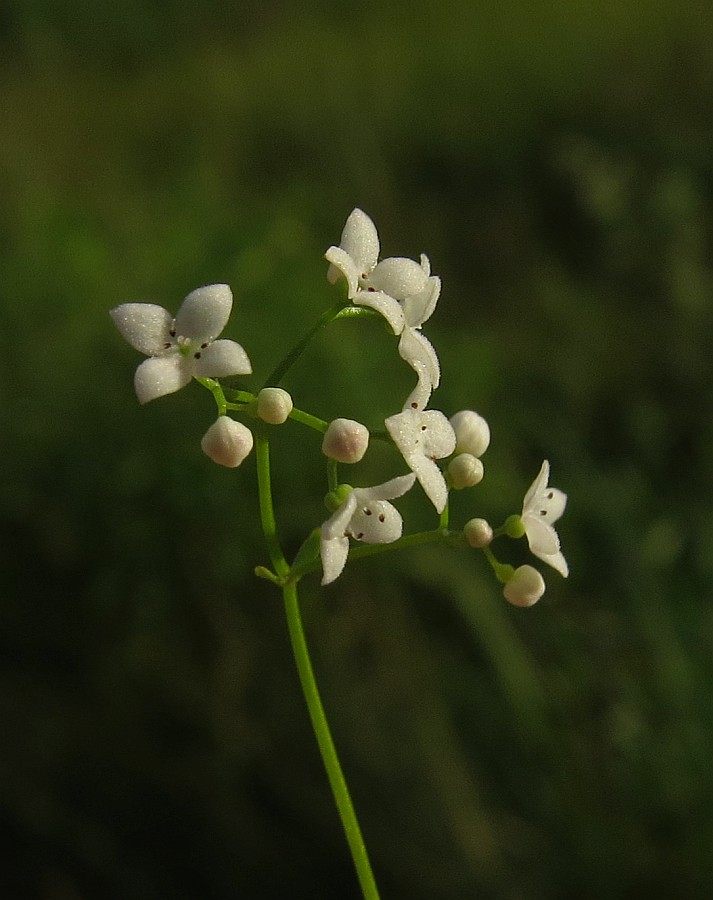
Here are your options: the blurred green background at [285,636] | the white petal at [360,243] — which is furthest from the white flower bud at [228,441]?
the blurred green background at [285,636]

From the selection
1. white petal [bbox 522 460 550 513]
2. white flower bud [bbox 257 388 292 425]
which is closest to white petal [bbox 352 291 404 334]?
white flower bud [bbox 257 388 292 425]

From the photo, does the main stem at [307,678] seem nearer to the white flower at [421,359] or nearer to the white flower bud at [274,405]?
the white flower bud at [274,405]

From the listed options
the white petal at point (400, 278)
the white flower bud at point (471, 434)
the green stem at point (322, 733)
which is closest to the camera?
the green stem at point (322, 733)

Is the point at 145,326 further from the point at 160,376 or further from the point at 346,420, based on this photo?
the point at 346,420

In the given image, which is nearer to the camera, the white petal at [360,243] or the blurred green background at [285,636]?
the white petal at [360,243]

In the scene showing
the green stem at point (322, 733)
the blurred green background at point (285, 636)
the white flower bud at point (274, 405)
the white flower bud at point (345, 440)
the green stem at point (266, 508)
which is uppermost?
the blurred green background at point (285, 636)

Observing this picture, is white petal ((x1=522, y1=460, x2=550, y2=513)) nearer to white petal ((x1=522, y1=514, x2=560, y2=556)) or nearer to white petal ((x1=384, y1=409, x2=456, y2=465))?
white petal ((x1=522, y1=514, x2=560, y2=556))

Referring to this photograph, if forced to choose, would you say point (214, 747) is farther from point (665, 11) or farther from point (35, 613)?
point (665, 11)
